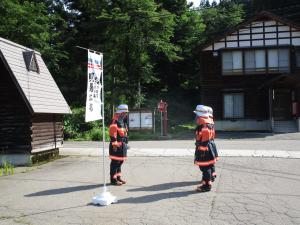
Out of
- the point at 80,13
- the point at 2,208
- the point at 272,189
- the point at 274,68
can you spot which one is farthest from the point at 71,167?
the point at 80,13

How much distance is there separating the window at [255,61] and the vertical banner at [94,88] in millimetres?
21876

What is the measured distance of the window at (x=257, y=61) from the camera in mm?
28875

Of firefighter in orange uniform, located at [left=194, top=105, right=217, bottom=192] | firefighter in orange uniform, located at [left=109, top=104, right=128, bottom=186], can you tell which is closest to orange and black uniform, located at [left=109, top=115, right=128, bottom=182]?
firefighter in orange uniform, located at [left=109, top=104, right=128, bottom=186]

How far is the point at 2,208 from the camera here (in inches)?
319

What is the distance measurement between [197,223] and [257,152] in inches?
383

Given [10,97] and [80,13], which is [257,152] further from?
[80,13]

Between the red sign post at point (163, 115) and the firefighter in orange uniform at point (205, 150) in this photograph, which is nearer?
the firefighter in orange uniform at point (205, 150)

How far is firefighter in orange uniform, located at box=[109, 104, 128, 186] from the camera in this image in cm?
978

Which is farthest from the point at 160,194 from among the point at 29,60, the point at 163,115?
the point at 163,115

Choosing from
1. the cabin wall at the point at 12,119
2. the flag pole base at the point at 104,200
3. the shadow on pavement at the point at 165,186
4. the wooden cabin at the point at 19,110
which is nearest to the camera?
the flag pole base at the point at 104,200

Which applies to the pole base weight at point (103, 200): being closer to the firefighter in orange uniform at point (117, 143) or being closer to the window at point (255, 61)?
the firefighter in orange uniform at point (117, 143)

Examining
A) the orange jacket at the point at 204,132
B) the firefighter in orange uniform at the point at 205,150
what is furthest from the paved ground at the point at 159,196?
the orange jacket at the point at 204,132

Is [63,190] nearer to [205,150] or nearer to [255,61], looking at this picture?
[205,150]

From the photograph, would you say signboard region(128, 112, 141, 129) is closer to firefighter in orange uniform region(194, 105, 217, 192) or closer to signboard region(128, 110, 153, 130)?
signboard region(128, 110, 153, 130)
